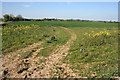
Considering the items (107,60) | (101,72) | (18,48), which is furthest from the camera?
(18,48)

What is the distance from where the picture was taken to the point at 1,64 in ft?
24.1

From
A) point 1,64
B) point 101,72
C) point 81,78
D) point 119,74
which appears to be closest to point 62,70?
point 81,78

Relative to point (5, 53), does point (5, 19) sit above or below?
above

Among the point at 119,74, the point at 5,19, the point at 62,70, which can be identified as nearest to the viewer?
the point at 119,74

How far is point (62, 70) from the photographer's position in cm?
619

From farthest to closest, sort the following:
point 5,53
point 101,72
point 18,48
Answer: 1. point 18,48
2. point 5,53
3. point 101,72

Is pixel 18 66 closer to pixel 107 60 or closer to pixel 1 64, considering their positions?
pixel 1 64

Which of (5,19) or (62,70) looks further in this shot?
(5,19)

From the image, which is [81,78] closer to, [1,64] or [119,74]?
[119,74]

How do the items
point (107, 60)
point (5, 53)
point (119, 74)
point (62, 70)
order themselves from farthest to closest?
point (5, 53) < point (107, 60) < point (62, 70) < point (119, 74)

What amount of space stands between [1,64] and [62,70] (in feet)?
15.6

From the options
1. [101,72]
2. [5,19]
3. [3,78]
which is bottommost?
[3,78]

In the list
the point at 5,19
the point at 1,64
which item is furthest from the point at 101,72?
the point at 5,19

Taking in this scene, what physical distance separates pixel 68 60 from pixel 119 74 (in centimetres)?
351
